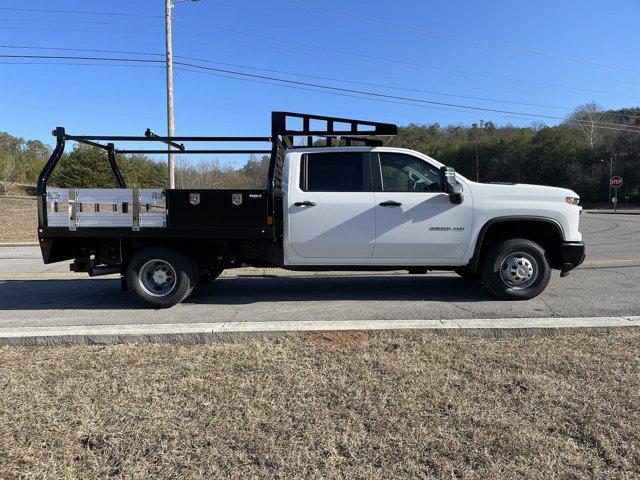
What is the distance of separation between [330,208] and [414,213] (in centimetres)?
108

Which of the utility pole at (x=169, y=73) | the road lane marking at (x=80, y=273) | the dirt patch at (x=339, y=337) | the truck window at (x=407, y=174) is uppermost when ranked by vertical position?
the utility pole at (x=169, y=73)

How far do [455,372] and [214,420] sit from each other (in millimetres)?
→ 1917

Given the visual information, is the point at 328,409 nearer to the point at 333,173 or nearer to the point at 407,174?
the point at 333,173

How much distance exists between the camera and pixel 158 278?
6285 millimetres

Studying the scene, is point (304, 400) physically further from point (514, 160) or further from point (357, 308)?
point (514, 160)

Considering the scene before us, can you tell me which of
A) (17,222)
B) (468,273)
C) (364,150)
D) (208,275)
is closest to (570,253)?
(468,273)

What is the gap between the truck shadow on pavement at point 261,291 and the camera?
21.9ft

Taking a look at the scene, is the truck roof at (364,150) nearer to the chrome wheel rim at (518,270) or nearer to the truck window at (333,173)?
the truck window at (333,173)

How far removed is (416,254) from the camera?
6309mm

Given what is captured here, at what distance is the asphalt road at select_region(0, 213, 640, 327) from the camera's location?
228 inches

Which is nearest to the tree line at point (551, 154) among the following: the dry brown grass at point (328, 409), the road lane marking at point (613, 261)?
the road lane marking at point (613, 261)

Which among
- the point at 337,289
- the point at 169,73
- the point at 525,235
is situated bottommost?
the point at 337,289

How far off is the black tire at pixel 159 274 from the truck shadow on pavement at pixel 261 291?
1.20ft

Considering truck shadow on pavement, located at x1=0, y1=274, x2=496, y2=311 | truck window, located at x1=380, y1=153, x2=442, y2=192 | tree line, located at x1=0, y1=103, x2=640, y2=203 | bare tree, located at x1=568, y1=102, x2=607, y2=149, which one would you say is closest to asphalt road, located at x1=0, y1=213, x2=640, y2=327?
truck shadow on pavement, located at x1=0, y1=274, x2=496, y2=311
